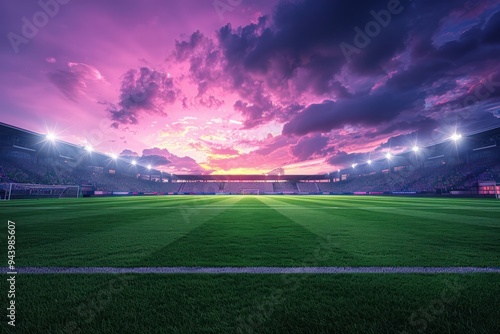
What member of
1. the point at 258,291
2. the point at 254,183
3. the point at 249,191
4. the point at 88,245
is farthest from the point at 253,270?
the point at 254,183

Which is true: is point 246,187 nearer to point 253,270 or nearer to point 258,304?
point 253,270

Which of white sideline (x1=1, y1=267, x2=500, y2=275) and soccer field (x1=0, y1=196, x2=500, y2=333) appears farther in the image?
white sideline (x1=1, y1=267, x2=500, y2=275)

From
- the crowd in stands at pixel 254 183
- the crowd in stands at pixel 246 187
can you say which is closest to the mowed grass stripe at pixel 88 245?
the crowd in stands at pixel 254 183

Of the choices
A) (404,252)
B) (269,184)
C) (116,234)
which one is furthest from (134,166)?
(404,252)

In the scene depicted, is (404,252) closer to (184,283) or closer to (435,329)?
(435,329)

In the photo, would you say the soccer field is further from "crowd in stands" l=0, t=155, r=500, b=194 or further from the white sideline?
"crowd in stands" l=0, t=155, r=500, b=194

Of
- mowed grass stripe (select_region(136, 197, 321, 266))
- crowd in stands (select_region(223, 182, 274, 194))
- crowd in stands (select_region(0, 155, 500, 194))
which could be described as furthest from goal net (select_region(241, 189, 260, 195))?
mowed grass stripe (select_region(136, 197, 321, 266))

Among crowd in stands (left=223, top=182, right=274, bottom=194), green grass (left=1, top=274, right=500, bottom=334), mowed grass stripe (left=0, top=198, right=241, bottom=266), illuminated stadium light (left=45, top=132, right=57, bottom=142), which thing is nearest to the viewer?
green grass (left=1, top=274, right=500, bottom=334)

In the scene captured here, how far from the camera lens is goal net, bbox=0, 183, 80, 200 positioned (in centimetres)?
2934

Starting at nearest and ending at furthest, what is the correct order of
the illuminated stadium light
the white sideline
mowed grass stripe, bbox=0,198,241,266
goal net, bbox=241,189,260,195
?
the white sideline
mowed grass stripe, bbox=0,198,241,266
the illuminated stadium light
goal net, bbox=241,189,260,195

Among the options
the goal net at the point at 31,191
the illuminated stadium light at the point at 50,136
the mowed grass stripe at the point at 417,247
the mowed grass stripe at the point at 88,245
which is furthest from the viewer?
the illuminated stadium light at the point at 50,136

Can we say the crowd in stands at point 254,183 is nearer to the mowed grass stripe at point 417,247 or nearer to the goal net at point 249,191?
the goal net at point 249,191

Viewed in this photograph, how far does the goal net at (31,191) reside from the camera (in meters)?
29.3

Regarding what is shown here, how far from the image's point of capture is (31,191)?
36156 mm
